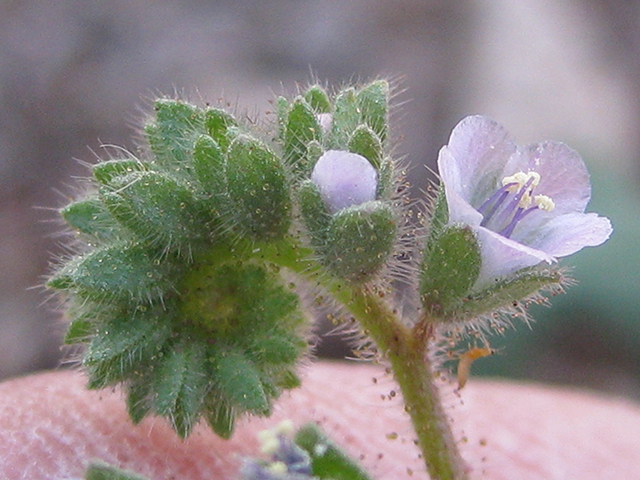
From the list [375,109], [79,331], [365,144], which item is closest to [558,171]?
[375,109]

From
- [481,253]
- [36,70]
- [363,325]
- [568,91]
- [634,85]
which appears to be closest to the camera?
[481,253]

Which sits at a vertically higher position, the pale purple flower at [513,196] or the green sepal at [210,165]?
the pale purple flower at [513,196]

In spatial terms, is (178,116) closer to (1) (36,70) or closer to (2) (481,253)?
(2) (481,253)

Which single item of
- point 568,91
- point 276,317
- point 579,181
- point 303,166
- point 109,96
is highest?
point 568,91

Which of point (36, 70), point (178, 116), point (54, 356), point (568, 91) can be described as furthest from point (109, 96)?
point (178, 116)

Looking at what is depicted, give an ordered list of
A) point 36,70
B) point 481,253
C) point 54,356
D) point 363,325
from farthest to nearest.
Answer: point 36,70 → point 54,356 → point 363,325 → point 481,253

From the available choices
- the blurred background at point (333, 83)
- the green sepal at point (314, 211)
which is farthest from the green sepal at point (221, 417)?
the blurred background at point (333, 83)

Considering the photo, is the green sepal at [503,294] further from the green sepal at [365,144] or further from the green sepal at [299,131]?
the green sepal at [299,131]

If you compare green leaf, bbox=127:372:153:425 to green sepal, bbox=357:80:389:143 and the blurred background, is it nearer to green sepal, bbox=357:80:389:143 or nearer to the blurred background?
green sepal, bbox=357:80:389:143

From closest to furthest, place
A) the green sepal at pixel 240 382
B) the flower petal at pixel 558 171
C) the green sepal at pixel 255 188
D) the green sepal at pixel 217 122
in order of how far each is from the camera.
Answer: the green sepal at pixel 255 188 < the green sepal at pixel 240 382 < the green sepal at pixel 217 122 < the flower petal at pixel 558 171
